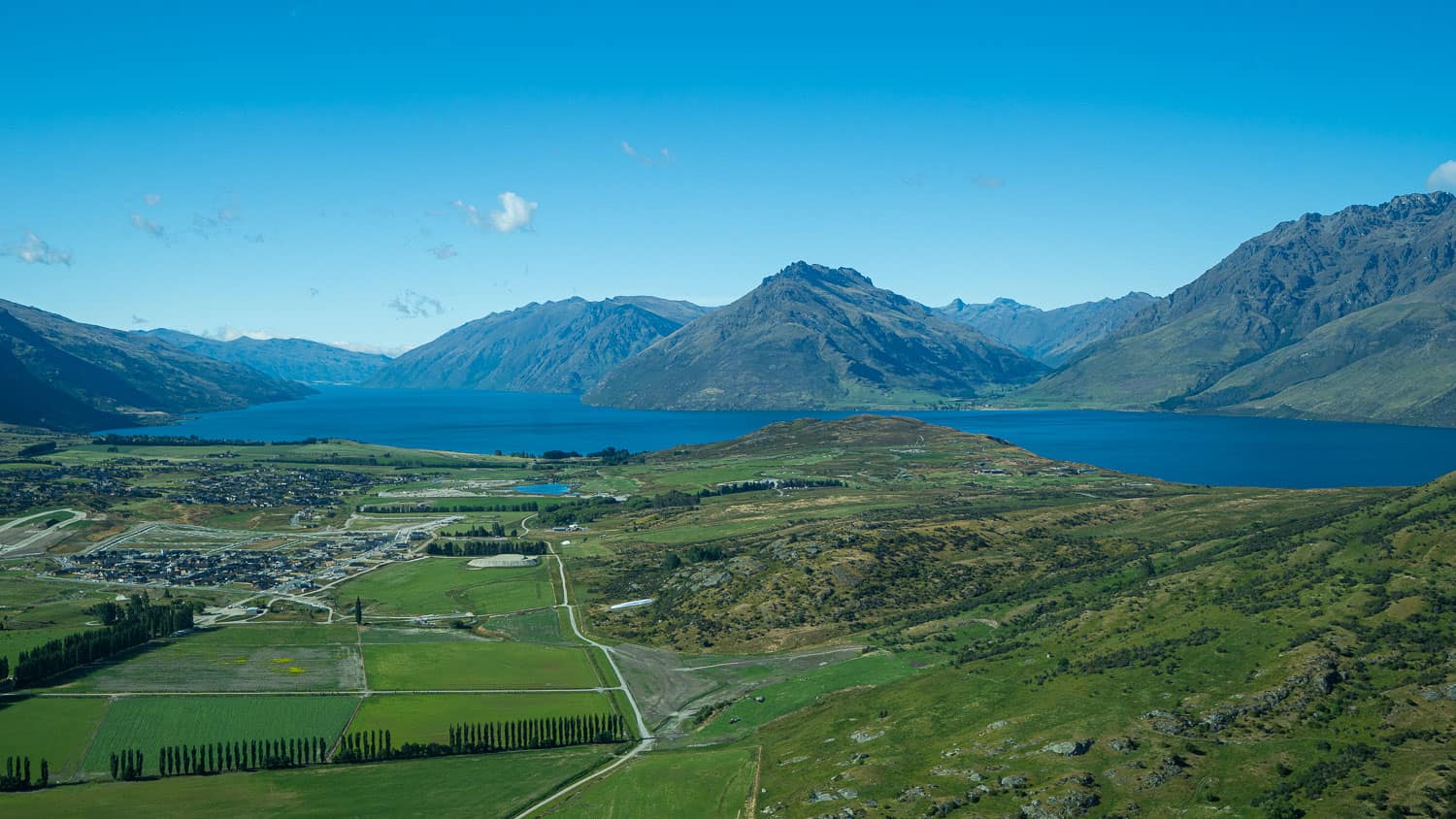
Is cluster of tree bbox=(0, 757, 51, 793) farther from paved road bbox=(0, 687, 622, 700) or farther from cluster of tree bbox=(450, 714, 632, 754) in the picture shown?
cluster of tree bbox=(450, 714, 632, 754)

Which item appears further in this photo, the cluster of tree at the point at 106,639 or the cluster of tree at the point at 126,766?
the cluster of tree at the point at 106,639

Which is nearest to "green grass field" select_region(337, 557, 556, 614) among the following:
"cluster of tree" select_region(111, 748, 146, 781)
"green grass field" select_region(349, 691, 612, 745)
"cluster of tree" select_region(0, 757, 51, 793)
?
"green grass field" select_region(349, 691, 612, 745)

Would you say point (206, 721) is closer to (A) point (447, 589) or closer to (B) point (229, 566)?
(A) point (447, 589)

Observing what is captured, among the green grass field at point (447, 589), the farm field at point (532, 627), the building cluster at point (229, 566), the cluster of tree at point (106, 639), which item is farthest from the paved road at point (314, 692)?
the building cluster at point (229, 566)

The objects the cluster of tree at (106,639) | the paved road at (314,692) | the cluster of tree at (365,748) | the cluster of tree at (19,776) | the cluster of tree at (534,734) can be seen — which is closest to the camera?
the cluster of tree at (19,776)

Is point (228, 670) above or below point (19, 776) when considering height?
above

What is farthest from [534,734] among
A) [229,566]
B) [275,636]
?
[229,566]

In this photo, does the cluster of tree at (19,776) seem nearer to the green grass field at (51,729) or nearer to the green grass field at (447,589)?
the green grass field at (51,729)
